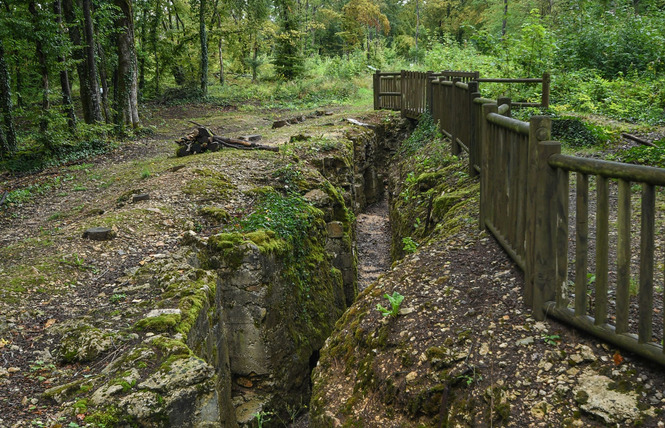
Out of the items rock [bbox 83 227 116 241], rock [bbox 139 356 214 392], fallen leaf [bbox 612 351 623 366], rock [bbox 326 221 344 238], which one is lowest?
rock [bbox 326 221 344 238]

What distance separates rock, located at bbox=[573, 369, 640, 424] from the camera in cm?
274

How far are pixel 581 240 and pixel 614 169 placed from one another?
0.51 meters

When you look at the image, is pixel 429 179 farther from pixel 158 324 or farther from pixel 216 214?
pixel 158 324

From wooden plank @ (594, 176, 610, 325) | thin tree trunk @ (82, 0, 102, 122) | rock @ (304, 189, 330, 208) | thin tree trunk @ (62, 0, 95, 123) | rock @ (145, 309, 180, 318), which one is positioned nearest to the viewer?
wooden plank @ (594, 176, 610, 325)

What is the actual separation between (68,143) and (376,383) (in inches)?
550

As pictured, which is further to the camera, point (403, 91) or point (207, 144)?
point (403, 91)

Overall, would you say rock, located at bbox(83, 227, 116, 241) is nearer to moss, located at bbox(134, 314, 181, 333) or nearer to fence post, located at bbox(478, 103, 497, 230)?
moss, located at bbox(134, 314, 181, 333)

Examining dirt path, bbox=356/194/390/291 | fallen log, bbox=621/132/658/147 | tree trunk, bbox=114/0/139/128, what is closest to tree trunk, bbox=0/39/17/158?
tree trunk, bbox=114/0/139/128

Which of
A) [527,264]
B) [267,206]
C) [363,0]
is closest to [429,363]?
[527,264]

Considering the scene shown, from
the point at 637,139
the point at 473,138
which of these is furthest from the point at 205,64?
the point at 637,139

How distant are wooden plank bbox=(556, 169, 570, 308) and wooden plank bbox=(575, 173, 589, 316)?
0.12m

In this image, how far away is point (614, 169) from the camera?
2898mm

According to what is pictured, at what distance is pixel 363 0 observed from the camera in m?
39.1

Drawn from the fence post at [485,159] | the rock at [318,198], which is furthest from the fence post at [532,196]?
the rock at [318,198]
